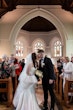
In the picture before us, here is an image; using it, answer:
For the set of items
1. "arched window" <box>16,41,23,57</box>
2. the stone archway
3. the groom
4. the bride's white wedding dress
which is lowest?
the bride's white wedding dress

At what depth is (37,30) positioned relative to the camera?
22.2 meters

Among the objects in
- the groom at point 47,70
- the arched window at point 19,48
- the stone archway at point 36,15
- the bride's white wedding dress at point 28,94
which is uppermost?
the stone archway at point 36,15

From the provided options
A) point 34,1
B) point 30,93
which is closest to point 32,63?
point 30,93

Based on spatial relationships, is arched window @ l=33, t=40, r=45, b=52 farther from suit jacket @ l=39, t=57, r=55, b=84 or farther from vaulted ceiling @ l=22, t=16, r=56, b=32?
suit jacket @ l=39, t=57, r=55, b=84

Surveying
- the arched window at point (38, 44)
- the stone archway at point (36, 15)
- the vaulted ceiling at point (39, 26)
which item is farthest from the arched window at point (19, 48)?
the stone archway at point (36, 15)

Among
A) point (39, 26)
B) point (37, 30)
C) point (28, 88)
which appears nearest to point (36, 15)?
point (39, 26)

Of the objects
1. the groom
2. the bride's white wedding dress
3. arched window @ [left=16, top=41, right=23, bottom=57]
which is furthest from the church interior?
the bride's white wedding dress

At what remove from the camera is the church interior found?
395 inches

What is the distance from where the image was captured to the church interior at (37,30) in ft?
32.9

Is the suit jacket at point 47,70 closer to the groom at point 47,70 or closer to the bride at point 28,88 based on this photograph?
the groom at point 47,70

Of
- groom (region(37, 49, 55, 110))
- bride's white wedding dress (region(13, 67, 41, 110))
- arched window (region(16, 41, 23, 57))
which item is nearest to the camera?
bride's white wedding dress (region(13, 67, 41, 110))

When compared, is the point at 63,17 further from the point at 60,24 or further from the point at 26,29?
the point at 26,29

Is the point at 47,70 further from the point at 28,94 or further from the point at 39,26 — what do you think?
the point at 39,26

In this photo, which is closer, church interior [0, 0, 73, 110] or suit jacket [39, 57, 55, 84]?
suit jacket [39, 57, 55, 84]
